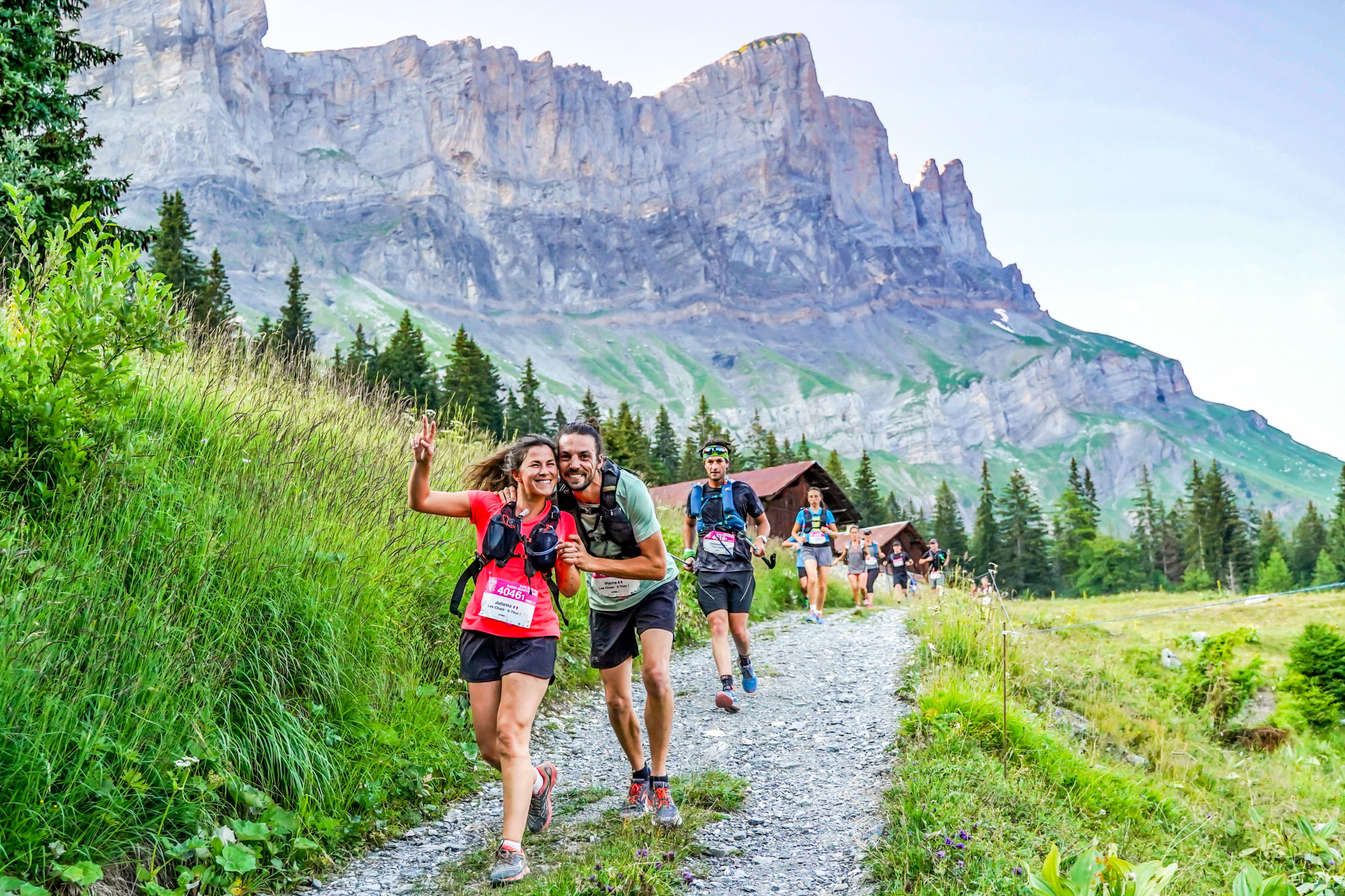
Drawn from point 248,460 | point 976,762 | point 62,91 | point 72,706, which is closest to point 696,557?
point 976,762

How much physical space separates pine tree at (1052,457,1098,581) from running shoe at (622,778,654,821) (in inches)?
3664

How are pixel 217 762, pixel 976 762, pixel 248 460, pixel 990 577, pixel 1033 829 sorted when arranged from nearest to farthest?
1. pixel 217 762
2. pixel 1033 829
3. pixel 976 762
4. pixel 248 460
5. pixel 990 577

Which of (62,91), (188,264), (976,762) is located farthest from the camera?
(188,264)

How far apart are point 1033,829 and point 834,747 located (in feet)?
7.01

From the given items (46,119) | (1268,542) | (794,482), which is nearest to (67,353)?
(46,119)

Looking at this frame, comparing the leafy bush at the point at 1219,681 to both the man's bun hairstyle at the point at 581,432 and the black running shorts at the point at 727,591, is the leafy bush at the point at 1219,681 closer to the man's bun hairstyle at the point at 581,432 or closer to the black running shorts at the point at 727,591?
the black running shorts at the point at 727,591

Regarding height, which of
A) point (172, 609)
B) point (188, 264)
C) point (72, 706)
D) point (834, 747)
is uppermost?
point (188, 264)

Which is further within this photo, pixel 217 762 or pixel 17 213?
pixel 17 213

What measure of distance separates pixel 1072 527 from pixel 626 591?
98.8m

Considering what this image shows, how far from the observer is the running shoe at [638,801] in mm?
5480

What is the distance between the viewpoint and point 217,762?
4.50m

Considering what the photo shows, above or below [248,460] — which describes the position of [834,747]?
below

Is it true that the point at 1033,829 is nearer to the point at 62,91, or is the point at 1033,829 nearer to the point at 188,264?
the point at 62,91

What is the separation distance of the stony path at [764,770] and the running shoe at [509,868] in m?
0.48
